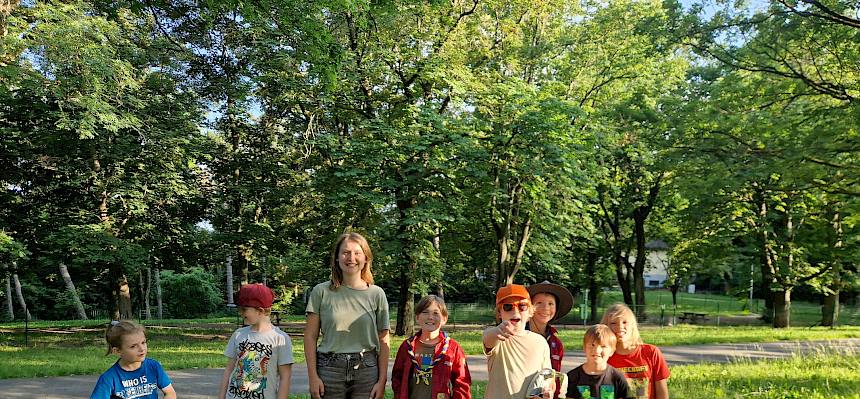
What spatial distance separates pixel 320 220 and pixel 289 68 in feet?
15.0

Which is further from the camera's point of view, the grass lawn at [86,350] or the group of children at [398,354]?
the grass lawn at [86,350]

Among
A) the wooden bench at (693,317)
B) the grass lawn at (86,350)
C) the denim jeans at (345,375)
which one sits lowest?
the wooden bench at (693,317)

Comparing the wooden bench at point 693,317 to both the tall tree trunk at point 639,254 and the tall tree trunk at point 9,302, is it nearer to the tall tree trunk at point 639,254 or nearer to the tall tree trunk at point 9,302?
the tall tree trunk at point 639,254

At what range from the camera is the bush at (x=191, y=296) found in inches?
1591

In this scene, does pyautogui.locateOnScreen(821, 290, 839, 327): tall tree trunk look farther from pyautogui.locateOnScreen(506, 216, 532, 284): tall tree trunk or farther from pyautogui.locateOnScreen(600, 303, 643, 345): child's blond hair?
pyautogui.locateOnScreen(600, 303, 643, 345): child's blond hair

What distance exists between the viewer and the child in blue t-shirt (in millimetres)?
4398

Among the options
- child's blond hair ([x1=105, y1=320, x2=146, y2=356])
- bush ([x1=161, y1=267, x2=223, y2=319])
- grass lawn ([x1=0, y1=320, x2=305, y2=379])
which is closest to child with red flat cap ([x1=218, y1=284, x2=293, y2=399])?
child's blond hair ([x1=105, y1=320, x2=146, y2=356])

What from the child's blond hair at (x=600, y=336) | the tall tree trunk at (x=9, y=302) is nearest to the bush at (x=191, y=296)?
the tall tree trunk at (x=9, y=302)

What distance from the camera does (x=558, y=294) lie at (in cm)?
498

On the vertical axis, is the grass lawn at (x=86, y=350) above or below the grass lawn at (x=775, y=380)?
below

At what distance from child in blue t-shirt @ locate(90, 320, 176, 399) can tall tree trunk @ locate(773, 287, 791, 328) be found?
29284 millimetres

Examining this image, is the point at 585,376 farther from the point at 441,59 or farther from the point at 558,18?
the point at 558,18

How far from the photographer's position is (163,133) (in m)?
19.9

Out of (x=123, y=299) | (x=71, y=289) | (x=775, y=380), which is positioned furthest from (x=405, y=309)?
(x=71, y=289)
